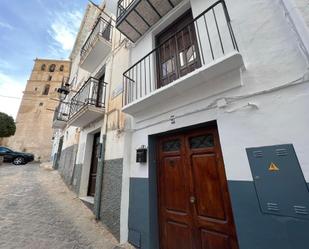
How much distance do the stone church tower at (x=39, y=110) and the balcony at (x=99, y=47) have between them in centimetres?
1450

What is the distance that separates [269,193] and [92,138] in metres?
5.87

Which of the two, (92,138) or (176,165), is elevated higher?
(92,138)

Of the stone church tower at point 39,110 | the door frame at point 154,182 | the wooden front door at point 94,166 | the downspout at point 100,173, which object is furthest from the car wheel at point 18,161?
the door frame at point 154,182

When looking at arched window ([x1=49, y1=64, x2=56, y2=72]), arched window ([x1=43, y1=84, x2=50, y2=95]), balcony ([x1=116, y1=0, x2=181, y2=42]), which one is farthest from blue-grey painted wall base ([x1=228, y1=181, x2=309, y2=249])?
arched window ([x1=49, y1=64, x2=56, y2=72])

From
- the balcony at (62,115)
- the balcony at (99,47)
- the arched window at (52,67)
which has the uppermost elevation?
the arched window at (52,67)

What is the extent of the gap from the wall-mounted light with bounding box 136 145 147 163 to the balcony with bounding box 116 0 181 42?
11.2ft

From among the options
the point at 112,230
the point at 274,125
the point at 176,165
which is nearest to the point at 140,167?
the point at 176,165

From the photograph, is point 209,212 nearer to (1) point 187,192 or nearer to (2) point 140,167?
(1) point 187,192

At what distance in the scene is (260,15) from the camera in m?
2.31

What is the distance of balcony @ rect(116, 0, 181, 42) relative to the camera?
12.6 ft

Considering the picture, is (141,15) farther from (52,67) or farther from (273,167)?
(52,67)

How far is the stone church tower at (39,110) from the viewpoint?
73.4 ft

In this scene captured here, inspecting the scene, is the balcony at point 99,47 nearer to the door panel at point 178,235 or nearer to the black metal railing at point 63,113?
the black metal railing at point 63,113

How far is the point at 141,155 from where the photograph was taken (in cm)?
340
